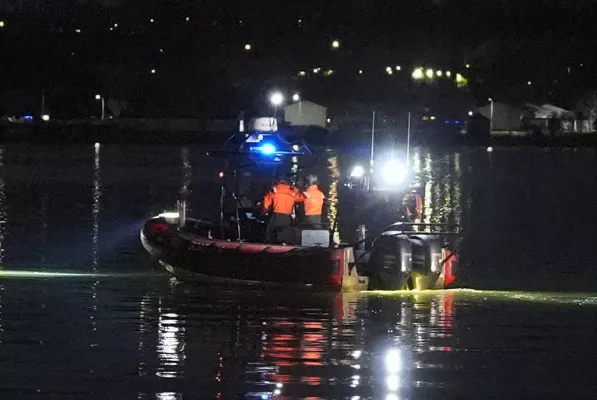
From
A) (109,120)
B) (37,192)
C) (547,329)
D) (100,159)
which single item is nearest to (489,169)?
(100,159)

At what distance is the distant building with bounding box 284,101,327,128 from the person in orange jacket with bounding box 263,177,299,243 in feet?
309

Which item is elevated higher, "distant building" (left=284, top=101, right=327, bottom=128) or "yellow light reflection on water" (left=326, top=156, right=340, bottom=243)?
"distant building" (left=284, top=101, right=327, bottom=128)

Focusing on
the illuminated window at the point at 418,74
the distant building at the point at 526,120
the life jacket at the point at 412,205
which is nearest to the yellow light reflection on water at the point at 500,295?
the life jacket at the point at 412,205

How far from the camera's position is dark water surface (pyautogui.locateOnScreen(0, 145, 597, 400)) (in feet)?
48.1

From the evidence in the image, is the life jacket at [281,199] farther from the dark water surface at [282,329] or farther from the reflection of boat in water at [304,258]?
the dark water surface at [282,329]

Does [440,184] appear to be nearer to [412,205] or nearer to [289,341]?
[412,205]

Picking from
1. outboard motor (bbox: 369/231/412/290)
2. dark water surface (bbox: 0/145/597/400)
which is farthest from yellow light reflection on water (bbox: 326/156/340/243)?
dark water surface (bbox: 0/145/597/400)

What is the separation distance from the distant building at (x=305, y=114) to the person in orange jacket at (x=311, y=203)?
9429 centimetres

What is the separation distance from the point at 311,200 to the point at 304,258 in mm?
1293

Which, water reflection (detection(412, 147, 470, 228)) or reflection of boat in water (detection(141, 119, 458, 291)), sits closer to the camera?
reflection of boat in water (detection(141, 119, 458, 291))

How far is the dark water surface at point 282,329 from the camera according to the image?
1467 cm

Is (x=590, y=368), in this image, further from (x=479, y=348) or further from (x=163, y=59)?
(x=163, y=59)

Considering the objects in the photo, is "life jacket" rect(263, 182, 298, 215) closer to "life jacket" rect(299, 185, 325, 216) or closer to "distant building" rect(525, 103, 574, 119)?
"life jacket" rect(299, 185, 325, 216)

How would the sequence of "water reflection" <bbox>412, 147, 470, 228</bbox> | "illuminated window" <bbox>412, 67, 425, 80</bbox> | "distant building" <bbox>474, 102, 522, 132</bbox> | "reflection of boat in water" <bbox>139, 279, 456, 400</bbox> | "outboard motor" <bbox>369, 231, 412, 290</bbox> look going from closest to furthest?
"reflection of boat in water" <bbox>139, 279, 456, 400</bbox> → "outboard motor" <bbox>369, 231, 412, 290</bbox> → "water reflection" <bbox>412, 147, 470, 228</bbox> → "distant building" <bbox>474, 102, 522, 132</bbox> → "illuminated window" <bbox>412, 67, 425, 80</bbox>
